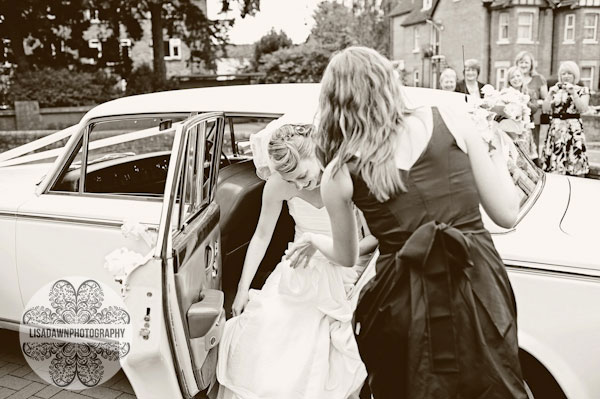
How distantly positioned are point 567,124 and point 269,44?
35.7 m

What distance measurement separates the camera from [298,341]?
3.12 metres

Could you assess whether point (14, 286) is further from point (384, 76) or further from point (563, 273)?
point (563, 273)

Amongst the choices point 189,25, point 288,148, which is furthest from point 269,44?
point 288,148

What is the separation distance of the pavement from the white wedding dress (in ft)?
3.69

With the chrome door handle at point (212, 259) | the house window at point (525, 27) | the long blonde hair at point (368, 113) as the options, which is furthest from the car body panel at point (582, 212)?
the house window at point (525, 27)

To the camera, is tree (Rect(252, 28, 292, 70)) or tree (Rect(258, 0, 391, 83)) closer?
tree (Rect(258, 0, 391, 83))

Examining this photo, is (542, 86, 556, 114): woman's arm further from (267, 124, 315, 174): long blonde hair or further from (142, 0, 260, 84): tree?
(142, 0, 260, 84): tree

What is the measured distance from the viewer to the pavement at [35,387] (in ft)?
13.0

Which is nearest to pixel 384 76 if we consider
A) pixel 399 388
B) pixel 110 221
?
pixel 399 388

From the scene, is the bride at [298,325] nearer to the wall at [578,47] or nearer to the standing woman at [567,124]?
the standing woman at [567,124]

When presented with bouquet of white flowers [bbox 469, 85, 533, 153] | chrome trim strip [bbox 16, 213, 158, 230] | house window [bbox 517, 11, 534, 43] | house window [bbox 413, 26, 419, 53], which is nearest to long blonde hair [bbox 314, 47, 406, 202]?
bouquet of white flowers [bbox 469, 85, 533, 153]

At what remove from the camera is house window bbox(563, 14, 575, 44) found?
39.2 meters

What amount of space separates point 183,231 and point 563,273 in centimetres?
169

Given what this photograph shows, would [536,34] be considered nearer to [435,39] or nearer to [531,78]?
[435,39]
